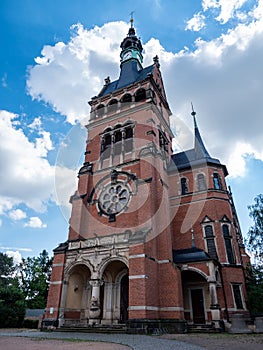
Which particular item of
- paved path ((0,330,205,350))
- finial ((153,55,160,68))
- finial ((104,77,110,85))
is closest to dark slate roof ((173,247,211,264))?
paved path ((0,330,205,350))

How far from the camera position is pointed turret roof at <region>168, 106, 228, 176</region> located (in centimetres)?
2579

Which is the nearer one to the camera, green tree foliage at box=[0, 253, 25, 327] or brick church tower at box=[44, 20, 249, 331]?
brick church tower at box=[44, 20, 249, 331]

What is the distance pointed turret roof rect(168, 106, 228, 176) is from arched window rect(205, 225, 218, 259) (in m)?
6.62

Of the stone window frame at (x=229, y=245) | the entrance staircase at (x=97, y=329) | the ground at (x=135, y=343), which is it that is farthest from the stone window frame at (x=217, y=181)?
the entrance staircase at (x=97, y=329)

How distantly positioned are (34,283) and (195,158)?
34.6m

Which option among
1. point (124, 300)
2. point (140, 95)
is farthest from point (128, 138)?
point (124, 300)

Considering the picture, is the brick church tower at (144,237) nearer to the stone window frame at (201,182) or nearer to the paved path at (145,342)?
the stone window frame at (201,182)

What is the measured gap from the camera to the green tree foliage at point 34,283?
41.5 metres

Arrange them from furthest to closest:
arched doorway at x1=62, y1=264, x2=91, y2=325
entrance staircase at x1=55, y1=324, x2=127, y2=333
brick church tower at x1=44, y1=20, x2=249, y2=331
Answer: arched doorway at x1=62, y1=264, x2=91, y2=325
brick church tower at x1=44, y1=20, x2=249, y2=331
entrance staircase at x1=55, y1=324, x2=127, y2=333

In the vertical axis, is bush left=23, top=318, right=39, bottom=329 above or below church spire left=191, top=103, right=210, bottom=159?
below

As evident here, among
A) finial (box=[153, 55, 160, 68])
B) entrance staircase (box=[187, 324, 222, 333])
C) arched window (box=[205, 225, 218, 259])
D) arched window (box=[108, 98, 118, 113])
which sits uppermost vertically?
finial (box=[153, 55, 160, 68])

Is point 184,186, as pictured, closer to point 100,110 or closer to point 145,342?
point 100,110

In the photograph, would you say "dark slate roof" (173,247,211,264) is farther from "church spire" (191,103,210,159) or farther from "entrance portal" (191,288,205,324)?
"church spire" (191,103,210,159)

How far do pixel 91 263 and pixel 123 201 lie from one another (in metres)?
6.17
